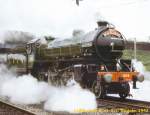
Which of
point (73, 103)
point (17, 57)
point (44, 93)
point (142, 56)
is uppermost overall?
point (17, 57)

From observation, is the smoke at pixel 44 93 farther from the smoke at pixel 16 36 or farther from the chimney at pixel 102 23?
the chimney at pixel 102 23

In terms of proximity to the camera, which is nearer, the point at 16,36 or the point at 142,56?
the point at 16,36

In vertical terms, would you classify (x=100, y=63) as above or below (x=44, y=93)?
above

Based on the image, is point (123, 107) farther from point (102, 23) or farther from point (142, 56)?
point (142, 56)

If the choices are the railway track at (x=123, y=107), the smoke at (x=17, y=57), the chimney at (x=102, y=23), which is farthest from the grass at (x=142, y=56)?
the railway track at (x=123, y=107)

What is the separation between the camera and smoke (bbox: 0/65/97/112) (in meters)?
11.8

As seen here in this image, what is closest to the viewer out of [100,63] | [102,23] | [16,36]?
[100,63]

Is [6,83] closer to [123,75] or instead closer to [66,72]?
[66,72]

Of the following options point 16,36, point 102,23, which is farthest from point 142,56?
point 102,23

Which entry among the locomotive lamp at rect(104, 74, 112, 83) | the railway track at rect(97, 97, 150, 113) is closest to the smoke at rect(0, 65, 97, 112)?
the railway track at rect(97, 97, 150, 113)

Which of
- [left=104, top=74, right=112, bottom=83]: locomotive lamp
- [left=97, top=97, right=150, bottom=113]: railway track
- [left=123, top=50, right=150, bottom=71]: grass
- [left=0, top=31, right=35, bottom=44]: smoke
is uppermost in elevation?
[left=0, top=31, right=35, bottom=44]: smoke

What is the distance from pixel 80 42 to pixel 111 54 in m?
1.36

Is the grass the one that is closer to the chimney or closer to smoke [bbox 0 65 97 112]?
smoke [bbox 0 65 97 112]

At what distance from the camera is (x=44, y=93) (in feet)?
53.8
